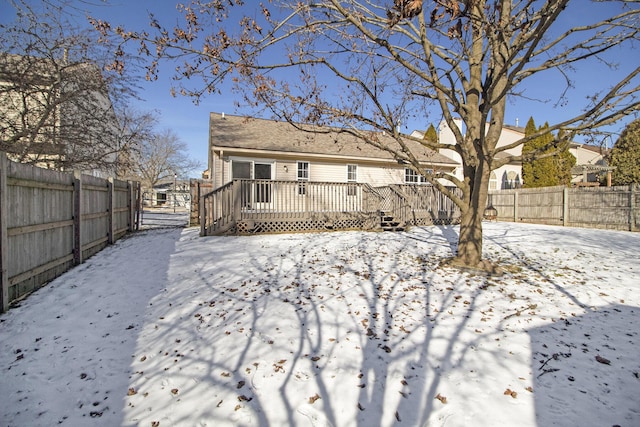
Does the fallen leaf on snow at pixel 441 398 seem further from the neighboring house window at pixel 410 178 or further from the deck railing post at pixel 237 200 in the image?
the neighboring house window at pixel 410 178

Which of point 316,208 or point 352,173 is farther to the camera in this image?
point 352,173

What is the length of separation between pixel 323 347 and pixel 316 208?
8520 millimetres

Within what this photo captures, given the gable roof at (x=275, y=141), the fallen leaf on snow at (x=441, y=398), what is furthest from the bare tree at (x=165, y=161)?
the fallen leaf on snow at (x=441, y=398)

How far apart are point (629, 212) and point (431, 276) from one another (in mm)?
11527

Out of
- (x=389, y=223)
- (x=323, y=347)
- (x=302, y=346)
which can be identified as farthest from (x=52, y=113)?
(x=389, y=223)

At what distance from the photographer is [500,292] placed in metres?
4.86

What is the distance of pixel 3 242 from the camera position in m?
3.77

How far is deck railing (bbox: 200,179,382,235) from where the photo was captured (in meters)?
9.91

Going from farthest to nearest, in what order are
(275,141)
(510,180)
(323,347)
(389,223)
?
(510,180)
(275,141)
(389,223)
(323,347)

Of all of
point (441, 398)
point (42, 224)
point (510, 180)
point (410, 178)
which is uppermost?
point (510, 180)

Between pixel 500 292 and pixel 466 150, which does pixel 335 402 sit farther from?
pixel 466 150

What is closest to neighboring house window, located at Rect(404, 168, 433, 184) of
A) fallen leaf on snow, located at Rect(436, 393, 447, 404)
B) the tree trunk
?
the tree trunk

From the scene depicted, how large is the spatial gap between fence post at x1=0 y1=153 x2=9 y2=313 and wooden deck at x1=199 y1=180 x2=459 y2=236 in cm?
559

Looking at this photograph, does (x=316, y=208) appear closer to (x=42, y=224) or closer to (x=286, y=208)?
(x=286, y=208)
